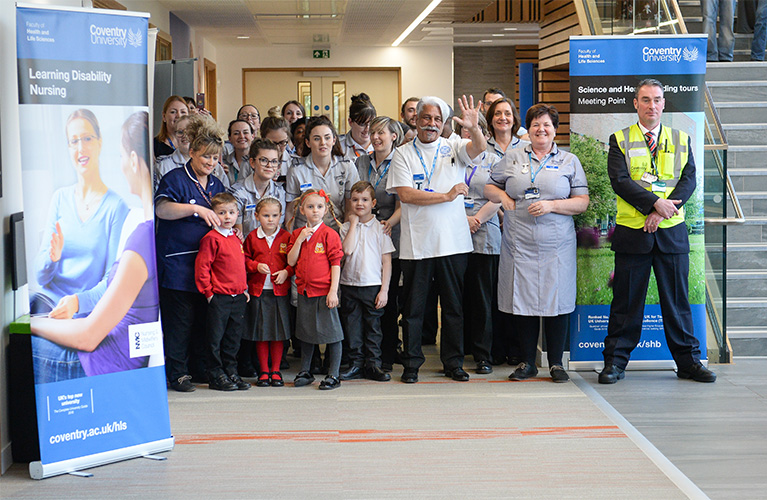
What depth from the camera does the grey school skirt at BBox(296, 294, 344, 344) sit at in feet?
16.2

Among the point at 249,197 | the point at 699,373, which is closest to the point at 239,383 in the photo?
the point at 249,197

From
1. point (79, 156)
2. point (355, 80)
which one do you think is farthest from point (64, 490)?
point (355, 80)

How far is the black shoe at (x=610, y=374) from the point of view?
501 cm

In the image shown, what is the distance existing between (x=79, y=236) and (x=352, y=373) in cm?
210

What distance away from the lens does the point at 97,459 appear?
363 centimetres

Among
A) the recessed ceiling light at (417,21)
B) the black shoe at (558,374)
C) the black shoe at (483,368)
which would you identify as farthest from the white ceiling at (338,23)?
the black shoe at (558,374)

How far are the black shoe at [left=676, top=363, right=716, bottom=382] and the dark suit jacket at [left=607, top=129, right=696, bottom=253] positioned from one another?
0.72 metres

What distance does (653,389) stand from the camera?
488 cm

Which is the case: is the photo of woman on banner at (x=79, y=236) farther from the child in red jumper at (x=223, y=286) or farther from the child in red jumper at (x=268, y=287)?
the child in red jumper at (x=268, y=287)

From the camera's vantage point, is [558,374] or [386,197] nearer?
[558,374]

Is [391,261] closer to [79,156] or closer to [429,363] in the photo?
[429,363]

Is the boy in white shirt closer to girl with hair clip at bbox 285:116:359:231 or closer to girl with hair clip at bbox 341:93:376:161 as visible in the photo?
girl with hair clip at bbox 285:116:359:231

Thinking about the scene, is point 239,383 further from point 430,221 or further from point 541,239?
point 541,239

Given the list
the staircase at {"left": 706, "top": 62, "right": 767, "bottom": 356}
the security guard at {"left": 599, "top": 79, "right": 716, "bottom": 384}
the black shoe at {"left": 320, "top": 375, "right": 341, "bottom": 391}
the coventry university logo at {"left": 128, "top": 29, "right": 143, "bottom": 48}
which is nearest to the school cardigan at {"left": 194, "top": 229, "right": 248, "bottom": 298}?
the black shoe at {"left": 320, "top": 375, "right": 341, "bottom": 391}
